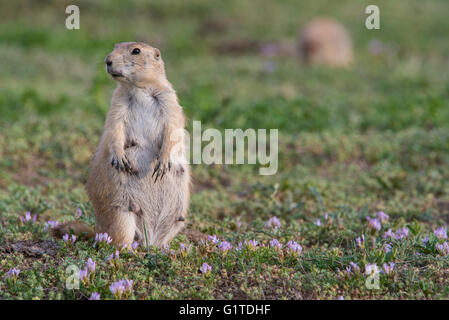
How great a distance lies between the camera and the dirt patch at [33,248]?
4.42 m

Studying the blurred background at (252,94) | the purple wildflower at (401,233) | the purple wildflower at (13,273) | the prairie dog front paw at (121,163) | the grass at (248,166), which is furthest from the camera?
the blurred background at (252,94)

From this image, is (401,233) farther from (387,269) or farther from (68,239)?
(68,239)

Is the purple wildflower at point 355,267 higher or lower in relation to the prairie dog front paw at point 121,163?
lower

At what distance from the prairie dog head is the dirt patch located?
1330mm

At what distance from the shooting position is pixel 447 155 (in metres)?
7.85

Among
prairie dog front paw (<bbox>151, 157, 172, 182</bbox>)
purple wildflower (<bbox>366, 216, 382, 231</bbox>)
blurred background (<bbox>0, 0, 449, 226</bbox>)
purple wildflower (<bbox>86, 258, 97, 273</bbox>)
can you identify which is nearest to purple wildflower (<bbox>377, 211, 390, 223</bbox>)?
purple wildflower (<bbox>366, 216, 382, 231</bbox>)

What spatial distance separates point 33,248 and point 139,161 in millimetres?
989

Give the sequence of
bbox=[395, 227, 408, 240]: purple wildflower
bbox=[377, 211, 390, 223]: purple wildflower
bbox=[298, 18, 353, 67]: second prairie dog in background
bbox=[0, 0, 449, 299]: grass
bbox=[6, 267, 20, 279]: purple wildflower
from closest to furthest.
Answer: bbox=[6, 267, 20, 279]: purple wildflower
bbox=[0, 0, 449, 299]: grass
bbox=[395, 227, 408, 240]: purple wildflower
bbox=[377, 211, 390, 223]: purple wildflower
bbox=[298, 18, 353, 67]: second prairie dog in background

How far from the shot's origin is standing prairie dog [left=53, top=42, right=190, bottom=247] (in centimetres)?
456

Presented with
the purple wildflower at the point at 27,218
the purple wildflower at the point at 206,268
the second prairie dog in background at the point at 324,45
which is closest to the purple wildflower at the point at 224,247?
the purple wildflower at the point at 206,268

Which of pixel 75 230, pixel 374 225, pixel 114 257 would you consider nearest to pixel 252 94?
pixel 374 225

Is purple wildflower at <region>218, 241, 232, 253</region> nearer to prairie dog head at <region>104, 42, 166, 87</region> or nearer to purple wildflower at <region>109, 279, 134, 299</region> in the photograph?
purple wildflower at <region>109, 279, 134, 299</region>

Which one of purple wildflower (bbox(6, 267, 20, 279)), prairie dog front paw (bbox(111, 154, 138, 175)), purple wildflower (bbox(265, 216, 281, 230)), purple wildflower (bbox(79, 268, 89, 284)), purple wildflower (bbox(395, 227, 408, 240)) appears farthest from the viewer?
purple wildflower (bbox(265, 216, 281, 230))

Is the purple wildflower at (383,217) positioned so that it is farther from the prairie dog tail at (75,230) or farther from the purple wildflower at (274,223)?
the prairie dog tail at (75,230)
